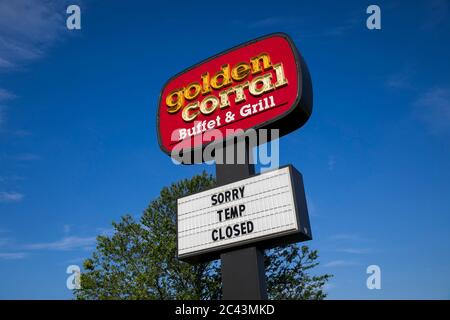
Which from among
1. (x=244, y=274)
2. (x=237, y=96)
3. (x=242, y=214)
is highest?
(x=237, y=96)

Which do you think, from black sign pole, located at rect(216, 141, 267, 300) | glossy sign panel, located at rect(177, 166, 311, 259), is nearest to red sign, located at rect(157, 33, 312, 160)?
glossy sign panel, located at rect(177, 166, 311, 259)

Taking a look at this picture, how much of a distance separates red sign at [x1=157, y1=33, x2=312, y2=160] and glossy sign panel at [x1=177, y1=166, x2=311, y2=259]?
4.34 ft

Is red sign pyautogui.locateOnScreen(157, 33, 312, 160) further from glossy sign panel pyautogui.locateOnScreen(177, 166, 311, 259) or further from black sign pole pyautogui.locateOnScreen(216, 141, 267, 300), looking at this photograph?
black sign pole pyautogui.locateOnScreen(216, 141, 267, 300)

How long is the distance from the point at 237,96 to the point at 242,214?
2.84 metres

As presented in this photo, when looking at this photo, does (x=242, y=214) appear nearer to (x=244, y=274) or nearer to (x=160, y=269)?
(x=244, y=274)

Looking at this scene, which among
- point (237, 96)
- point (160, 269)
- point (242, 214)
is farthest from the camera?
point (160, 269)

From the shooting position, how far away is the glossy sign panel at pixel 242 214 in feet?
23.2

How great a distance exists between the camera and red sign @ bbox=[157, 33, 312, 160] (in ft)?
26.6

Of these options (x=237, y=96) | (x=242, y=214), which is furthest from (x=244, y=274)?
(x=237, y=96)

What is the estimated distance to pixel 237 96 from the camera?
8773 millimetres

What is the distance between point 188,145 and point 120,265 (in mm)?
14130
